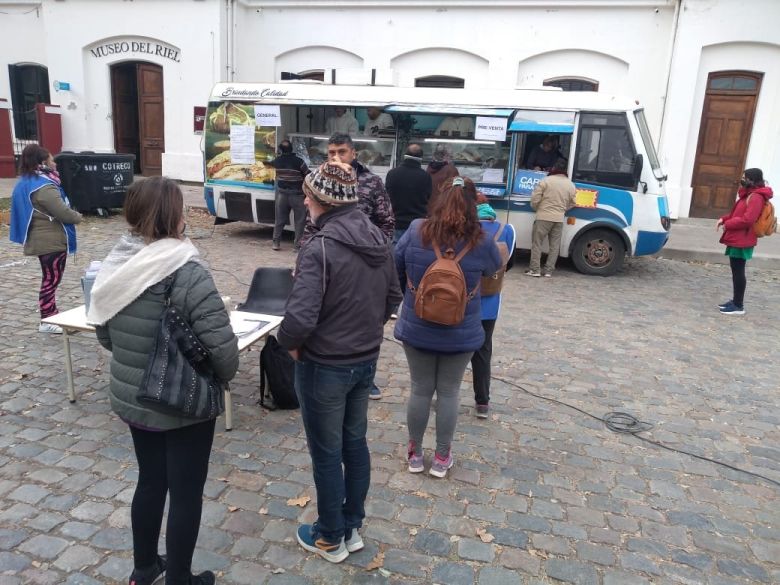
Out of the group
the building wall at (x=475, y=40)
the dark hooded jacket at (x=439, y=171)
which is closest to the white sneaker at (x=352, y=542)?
the dark hooded jacket at (x=439, y=171)

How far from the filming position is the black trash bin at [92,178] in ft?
38.0

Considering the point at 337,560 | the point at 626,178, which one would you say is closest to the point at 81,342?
the point at 337,560

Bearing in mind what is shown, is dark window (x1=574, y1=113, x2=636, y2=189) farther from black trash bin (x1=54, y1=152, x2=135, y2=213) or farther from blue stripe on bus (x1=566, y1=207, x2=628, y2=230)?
black trash bin (x1=54, y1=152, x2=135, y2=213)

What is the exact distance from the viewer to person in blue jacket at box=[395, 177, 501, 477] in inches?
128

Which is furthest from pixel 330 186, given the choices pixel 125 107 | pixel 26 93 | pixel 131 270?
pixel 26 93

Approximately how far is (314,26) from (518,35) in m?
4.84

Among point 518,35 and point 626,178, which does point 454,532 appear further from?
point 518,35

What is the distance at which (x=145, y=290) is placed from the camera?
219 cm

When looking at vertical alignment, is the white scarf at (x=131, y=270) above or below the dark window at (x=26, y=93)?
below

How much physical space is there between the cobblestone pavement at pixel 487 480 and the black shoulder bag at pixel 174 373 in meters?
1.03

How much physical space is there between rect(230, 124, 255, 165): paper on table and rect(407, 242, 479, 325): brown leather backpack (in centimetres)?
773

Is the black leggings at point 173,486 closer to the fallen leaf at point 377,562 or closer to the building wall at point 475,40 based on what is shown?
the fallen leaf at point 377,562

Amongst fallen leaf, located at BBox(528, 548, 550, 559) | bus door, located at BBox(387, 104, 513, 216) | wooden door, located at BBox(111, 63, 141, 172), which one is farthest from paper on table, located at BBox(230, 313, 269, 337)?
wooden door, located at BBox(111, 63, 141, 172)

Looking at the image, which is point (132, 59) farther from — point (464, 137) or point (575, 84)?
point (575, 84)
